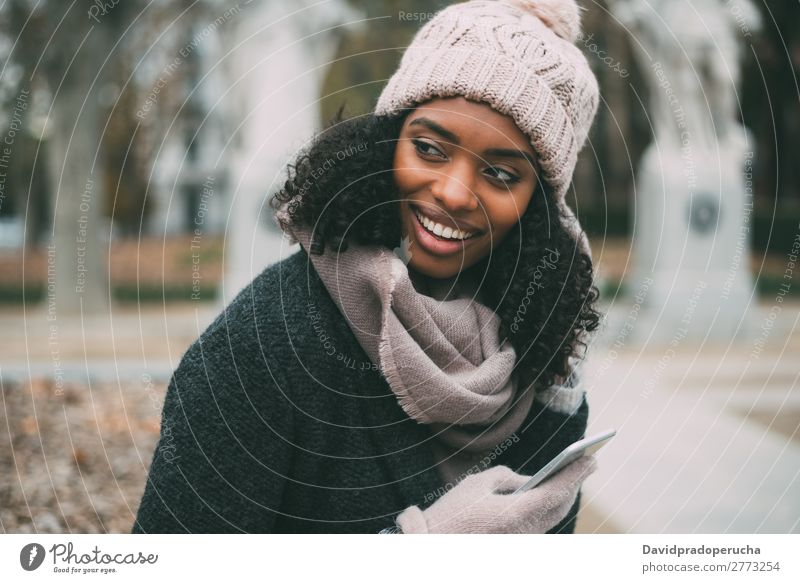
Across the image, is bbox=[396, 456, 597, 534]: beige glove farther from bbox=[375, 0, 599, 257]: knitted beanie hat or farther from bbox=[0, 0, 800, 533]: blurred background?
bbox=[0, 0, 800, 533]: blurred background

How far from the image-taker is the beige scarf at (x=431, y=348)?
164 centimetres

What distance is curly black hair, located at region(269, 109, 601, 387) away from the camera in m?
1.71

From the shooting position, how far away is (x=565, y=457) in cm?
170

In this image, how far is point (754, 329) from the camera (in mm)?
8656

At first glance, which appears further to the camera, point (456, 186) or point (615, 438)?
point (615, 438)

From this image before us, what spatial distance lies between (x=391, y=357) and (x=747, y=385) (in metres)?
5.22

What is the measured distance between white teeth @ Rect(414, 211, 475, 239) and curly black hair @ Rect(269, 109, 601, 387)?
0.05 metres

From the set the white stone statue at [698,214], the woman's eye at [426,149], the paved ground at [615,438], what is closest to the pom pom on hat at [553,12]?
the woman's eye at [426,149]

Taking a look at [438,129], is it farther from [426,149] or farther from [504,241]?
[504,241]

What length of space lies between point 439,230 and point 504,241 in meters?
0.23

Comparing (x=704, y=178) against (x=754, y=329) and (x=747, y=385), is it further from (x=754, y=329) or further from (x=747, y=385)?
(x=747, y=385)

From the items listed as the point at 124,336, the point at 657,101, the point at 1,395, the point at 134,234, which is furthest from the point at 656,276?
the point at 134,234

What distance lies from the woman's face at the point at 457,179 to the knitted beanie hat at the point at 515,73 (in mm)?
29
